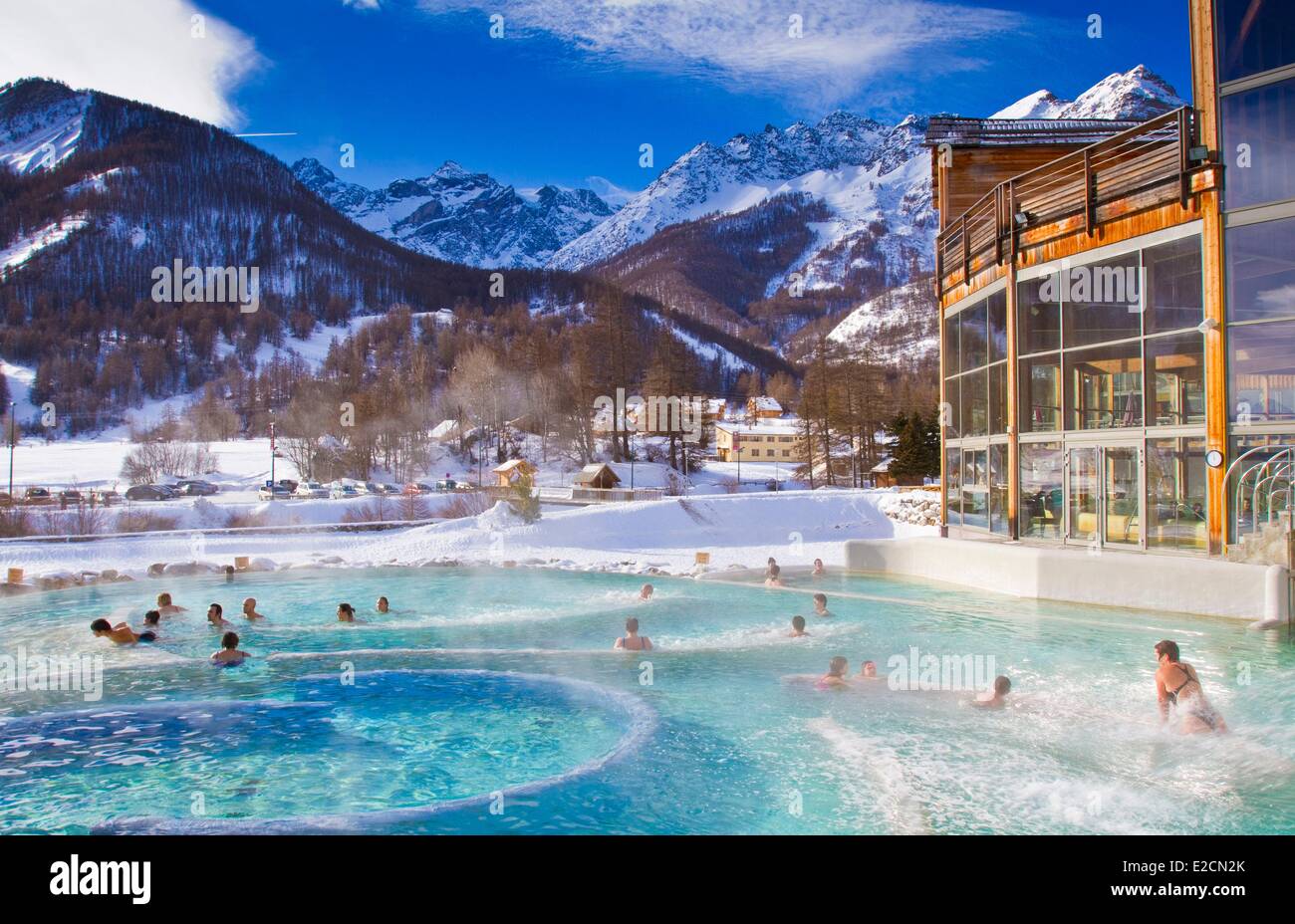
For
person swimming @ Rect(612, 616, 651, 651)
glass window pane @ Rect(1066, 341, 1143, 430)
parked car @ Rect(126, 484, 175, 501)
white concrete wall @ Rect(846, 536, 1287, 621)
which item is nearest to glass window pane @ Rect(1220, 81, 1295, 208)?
glass window pane @ Rect(1066, 341, 1143, 430)

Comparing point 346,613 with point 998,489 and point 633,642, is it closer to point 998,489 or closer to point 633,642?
point 633,642

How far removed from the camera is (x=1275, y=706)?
854 cm

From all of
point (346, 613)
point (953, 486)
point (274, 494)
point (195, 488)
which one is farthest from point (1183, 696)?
point (195, 488)

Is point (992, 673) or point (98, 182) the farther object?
point (98, 182)

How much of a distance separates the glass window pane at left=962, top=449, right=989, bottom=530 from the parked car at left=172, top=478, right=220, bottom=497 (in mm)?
43557

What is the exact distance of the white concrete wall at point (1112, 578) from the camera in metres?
11.4

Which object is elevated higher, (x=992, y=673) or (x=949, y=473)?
(x=949, y=473)

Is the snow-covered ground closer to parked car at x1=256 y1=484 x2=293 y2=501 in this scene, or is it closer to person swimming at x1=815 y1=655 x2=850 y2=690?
person swimming at x1=815 y1=655 x2=850 y2=690

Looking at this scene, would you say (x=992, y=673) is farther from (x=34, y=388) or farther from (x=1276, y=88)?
(x=34, y=388)

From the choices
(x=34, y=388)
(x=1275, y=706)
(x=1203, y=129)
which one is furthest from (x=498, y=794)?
(x=34, y=388)

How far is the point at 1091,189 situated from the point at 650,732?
12179mm

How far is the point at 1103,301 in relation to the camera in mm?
14398
